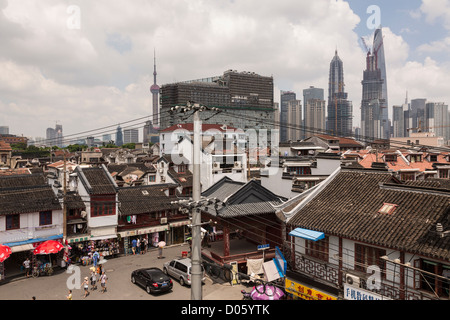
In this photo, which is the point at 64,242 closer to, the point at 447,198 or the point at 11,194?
the point at 11,194

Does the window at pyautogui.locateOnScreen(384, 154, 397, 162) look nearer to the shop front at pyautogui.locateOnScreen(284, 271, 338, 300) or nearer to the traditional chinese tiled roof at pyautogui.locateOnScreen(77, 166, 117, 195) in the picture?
the shop front at pyautogui.locateOnScreen(284, 271, 338, 300)

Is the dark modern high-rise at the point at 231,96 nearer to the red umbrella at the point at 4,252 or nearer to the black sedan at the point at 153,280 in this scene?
the red umbrella at the point at 4,252

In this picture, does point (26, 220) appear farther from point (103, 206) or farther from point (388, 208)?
point (388, 208)

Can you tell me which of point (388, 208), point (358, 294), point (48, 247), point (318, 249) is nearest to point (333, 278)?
point (318, 249)

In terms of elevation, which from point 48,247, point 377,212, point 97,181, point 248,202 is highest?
point 97,181

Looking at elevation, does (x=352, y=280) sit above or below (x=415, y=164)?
below

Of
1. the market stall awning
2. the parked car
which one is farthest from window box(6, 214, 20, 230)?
the market stall awning
